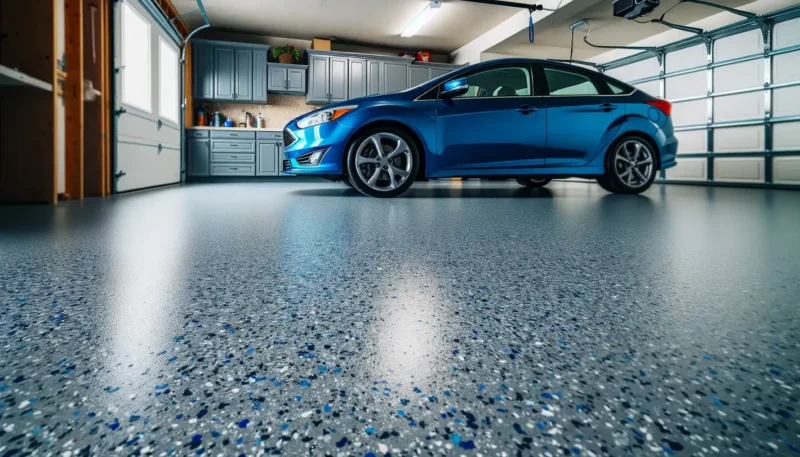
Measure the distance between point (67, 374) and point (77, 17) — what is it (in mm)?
4961

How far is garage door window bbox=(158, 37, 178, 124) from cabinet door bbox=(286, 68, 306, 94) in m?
2.93

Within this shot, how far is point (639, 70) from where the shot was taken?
10586 millimetres

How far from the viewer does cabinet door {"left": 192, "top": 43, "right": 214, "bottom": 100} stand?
35.0 feet

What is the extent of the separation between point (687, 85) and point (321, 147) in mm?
7999

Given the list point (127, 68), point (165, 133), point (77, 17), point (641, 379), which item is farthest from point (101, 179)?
point (641, 379)

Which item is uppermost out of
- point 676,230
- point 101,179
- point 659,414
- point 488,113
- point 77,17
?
point 77,17

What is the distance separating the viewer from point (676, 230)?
2.37 m

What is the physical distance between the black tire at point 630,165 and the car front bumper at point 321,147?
2.57 metres

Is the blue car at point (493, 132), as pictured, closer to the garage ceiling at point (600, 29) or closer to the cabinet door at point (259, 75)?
the garage ceiling at point (600, 29)

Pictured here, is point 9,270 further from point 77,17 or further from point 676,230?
point 77,17

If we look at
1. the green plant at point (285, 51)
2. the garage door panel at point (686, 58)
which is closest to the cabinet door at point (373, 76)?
the green plant at point (285, 51)

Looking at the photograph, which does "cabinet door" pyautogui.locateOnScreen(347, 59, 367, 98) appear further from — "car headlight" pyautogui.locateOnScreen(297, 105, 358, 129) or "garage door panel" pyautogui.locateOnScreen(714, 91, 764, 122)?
"car headlight" pyautogui.locateOnScreen(297, 105, 358, 129)

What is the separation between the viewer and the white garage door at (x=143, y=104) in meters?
5.48

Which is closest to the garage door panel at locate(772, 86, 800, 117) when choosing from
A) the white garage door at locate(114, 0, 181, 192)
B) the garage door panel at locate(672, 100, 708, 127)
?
the garage door panel at locate(672, 100, 708, 127)
